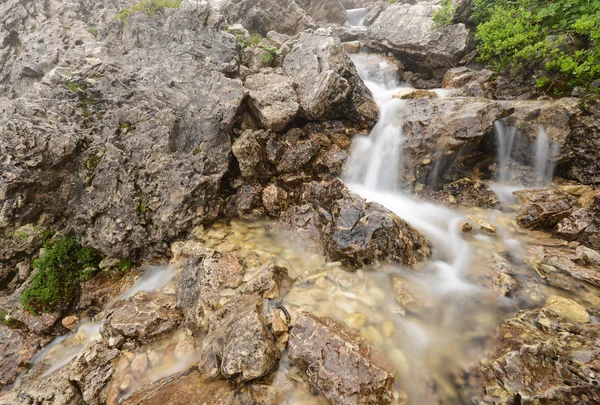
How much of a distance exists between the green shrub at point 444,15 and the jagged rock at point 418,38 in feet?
0.66

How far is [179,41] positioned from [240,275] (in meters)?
6.76

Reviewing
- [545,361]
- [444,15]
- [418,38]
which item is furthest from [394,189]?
[444,15]

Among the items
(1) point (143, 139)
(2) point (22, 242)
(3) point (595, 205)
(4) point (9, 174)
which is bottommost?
(2) point (22, 242)

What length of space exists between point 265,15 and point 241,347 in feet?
40.8

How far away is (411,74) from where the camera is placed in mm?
10281

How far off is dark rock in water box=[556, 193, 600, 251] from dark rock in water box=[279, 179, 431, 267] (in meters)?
2.48

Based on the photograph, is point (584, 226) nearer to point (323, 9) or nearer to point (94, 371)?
point (94, 371)

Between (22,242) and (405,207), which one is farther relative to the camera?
(405,207)

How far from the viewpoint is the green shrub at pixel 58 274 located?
5047mm

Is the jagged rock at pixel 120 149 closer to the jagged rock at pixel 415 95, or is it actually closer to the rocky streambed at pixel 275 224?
the rocky streambed at pixel 275 224

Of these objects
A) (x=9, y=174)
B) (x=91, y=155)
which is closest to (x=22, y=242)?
(x=9, y=174)

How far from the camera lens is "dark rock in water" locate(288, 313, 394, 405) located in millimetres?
2893

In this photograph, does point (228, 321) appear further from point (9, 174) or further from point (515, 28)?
point (515, 28)

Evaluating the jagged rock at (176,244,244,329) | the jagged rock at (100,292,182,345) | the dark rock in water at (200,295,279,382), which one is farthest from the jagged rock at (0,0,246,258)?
the dark rock in water at (200,295,279,382)
